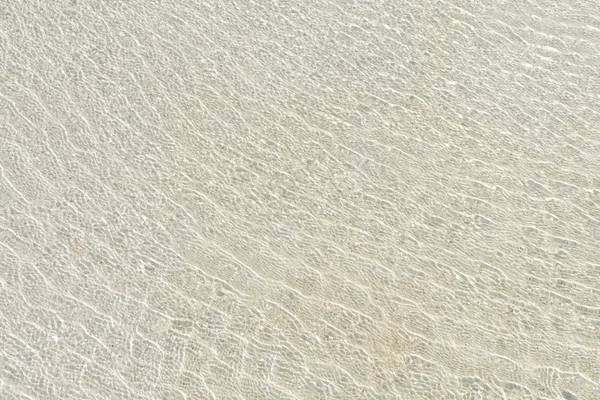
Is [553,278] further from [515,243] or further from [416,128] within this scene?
[416,128]

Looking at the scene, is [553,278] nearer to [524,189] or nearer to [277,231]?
[524,189]

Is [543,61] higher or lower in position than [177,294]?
higher

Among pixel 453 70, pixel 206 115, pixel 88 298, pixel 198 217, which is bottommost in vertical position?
pixel 88 298

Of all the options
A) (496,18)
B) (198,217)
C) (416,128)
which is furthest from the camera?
(496,18)

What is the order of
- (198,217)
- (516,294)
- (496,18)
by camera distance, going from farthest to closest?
1. (496,18)
2. (198,217)
3. (516,294)

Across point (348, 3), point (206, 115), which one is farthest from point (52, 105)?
point (348, 3)

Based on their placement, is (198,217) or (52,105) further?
(52,105)
